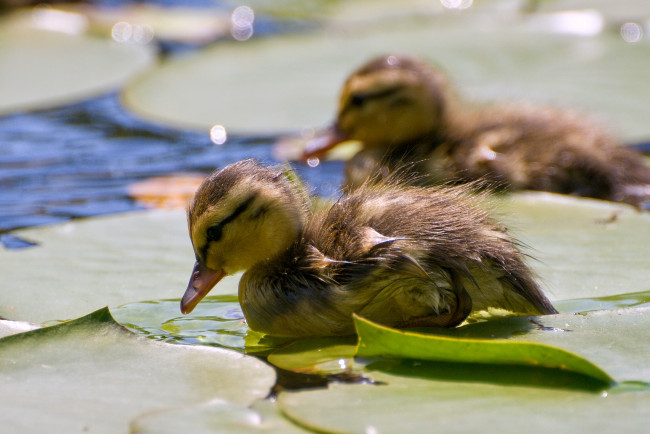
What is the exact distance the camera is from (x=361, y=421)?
6.19 feet

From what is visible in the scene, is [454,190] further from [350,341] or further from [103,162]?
[103,162]

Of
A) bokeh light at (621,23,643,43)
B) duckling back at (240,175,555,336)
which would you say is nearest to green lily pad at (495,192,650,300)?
duckling back at (240,175,555,336)

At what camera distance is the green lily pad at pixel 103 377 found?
2006 millimetres

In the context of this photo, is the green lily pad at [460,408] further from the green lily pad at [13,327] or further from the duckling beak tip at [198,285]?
the green lily pad at [13,327]

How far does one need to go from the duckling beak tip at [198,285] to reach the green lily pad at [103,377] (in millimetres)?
243

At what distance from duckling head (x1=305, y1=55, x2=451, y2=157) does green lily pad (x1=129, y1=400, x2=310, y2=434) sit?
2288 mm

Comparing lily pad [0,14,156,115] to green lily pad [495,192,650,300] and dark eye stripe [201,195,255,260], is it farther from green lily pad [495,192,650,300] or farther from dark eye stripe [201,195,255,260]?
dark eye stripe [201,195,255,260]

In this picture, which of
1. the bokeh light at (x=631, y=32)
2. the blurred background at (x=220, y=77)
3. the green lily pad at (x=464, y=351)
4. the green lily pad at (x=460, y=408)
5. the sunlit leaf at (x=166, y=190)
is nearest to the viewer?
the green lily pad at (x=460, y=408)

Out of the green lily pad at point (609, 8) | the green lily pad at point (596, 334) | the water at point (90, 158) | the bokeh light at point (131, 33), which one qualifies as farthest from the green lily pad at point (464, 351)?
the bokeh light at point (131, 33)

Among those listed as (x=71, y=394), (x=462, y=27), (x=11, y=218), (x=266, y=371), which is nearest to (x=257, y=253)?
(x=266, y=371)

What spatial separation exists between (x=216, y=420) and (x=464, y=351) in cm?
52

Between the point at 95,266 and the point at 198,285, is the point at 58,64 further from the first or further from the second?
the point at 198,285

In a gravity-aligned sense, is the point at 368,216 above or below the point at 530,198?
above

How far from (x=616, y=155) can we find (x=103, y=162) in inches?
88.6
